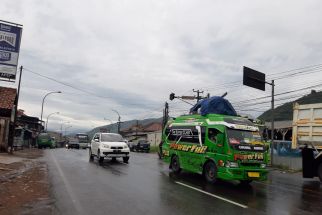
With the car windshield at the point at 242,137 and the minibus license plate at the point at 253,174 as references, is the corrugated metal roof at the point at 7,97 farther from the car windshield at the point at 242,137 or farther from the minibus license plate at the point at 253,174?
the minibus license plate at the point at 253,174

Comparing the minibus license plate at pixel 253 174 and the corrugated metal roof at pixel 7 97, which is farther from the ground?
the corrugated metal roof at pixel 7 97

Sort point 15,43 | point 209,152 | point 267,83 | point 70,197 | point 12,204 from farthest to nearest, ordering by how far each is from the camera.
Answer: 1. point 267,83
2. point 15,43
3. point 209,152
4. point 70,197
5. point 12,204

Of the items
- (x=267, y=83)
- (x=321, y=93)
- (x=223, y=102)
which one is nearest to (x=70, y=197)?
(x=223, y=102)

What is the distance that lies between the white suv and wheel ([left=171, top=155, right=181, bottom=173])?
6532mm

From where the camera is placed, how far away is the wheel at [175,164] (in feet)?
59.8

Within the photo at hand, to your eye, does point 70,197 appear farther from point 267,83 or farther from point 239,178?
point 267,83

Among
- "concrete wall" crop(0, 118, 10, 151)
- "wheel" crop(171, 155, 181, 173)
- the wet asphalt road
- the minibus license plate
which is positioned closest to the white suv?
"wheel" crop(171, 155, 181, 173)

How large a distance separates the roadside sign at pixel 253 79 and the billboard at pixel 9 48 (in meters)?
17.4

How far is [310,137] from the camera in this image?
60.1ft

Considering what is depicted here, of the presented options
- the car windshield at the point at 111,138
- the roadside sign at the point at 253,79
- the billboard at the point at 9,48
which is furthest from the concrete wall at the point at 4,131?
the roadside sign at the point at 253,79

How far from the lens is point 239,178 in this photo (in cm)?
1401

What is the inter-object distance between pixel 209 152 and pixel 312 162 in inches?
223

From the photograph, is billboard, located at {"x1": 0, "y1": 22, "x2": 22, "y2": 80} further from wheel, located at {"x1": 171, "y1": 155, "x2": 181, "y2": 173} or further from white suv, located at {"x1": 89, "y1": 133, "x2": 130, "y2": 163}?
wheel, located at {"x1": 171, "y1": 155, "x2": 181, "y2": 173}

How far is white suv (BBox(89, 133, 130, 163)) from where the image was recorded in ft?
79.7
